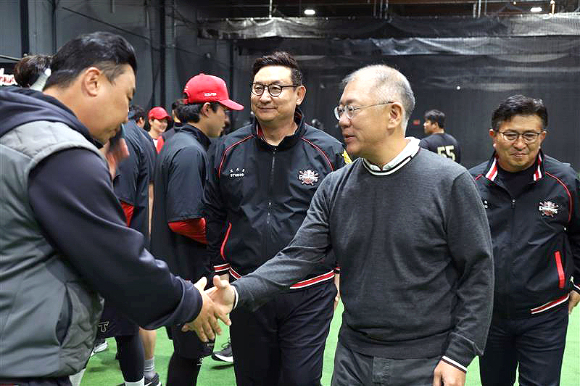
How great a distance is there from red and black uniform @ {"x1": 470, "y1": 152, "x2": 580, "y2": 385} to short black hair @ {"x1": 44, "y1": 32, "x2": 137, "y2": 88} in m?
1.59

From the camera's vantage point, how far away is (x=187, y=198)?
278 centimetres

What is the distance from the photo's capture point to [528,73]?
26.7 feet

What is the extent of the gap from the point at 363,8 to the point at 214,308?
978 cm

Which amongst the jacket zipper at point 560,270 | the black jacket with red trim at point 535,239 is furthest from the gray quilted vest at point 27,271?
the jacket zipper at point 560,270

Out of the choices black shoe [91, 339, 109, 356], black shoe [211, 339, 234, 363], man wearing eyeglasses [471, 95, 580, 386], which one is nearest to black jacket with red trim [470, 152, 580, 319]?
man wearing eyeglasses [471, 95, 580, 386]

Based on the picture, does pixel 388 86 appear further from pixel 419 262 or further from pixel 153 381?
pixel 153 381

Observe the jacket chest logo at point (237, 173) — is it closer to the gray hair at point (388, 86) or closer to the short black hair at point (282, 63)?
the short black hair at point (282, 63)

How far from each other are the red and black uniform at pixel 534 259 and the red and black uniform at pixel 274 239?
2.31 ft

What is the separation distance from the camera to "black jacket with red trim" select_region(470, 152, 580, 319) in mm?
2281

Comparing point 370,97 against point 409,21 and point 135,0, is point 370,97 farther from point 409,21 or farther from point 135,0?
point 135,0

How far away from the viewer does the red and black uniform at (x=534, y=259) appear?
2281 mm

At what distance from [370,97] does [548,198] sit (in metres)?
0.99

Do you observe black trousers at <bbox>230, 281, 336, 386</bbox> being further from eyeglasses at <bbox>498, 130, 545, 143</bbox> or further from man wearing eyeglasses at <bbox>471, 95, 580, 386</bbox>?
eyeglasses at <bbox>498, 130, 545, 143</bbox>

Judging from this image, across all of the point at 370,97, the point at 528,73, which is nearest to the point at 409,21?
the point at 528,73
